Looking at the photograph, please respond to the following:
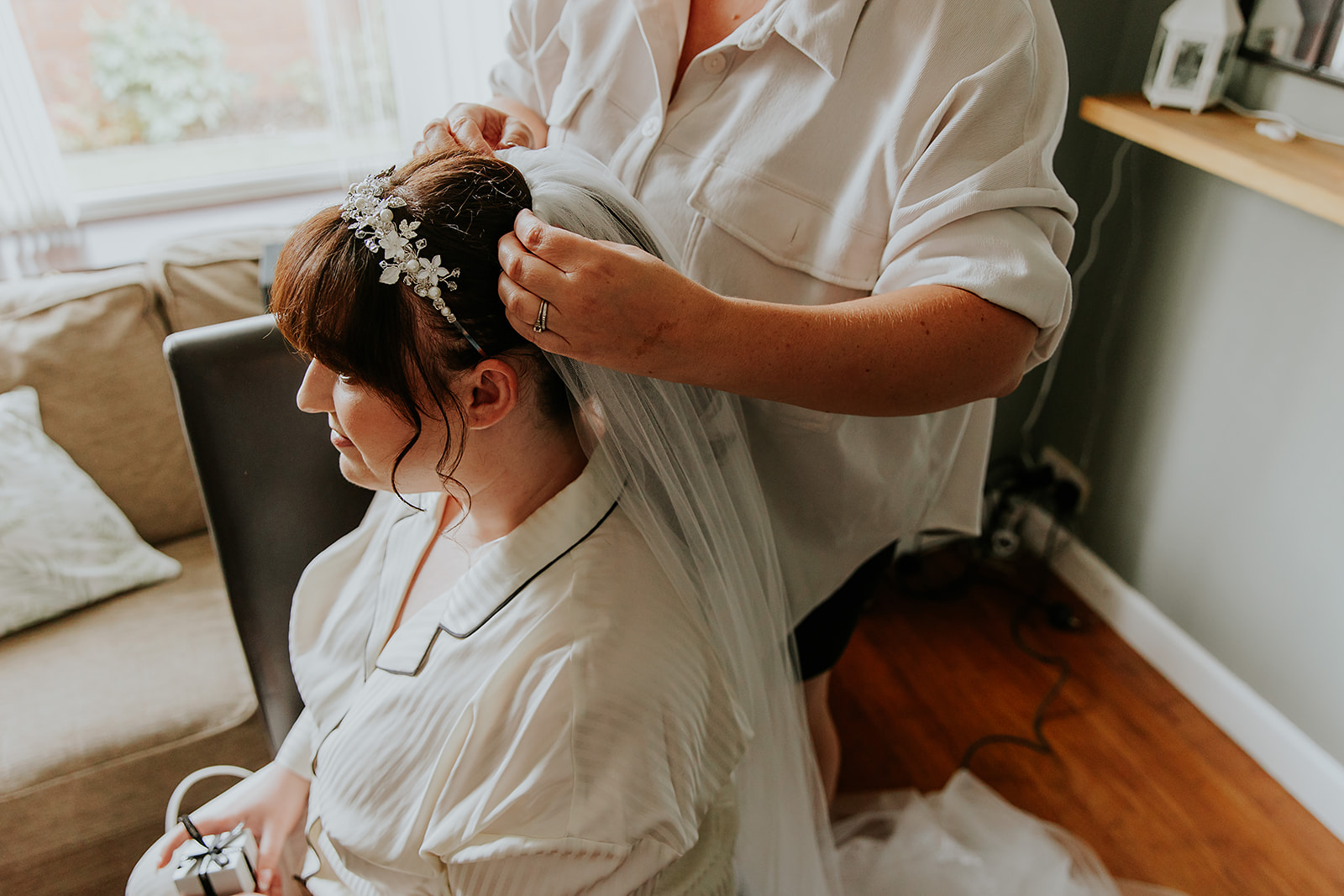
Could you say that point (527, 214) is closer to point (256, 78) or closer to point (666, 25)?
point (666, 25)

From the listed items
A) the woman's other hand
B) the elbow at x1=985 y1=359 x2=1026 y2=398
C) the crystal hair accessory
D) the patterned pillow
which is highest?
the woman's other hand

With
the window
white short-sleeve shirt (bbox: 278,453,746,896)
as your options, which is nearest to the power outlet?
white short-sleeve shirt (bbox: 278,453,746,896)

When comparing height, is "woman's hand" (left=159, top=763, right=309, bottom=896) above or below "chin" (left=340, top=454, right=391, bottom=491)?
below

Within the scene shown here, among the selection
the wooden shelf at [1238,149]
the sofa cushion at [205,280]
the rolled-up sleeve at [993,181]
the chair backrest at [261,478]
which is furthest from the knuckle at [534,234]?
the sofa cushion at [205,280]

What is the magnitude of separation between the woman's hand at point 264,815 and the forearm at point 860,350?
0.79m

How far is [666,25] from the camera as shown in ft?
3.27

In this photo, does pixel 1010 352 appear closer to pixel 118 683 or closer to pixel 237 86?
pixel 118 683

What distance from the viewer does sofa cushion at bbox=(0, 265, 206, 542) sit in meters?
1.73

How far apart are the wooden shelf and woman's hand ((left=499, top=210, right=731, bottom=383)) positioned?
1084mm

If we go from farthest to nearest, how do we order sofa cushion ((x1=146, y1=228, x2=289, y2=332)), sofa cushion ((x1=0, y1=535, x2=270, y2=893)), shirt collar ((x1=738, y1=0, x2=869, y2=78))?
sofa cushion ((x1=146, y1=228, x2=289, y2=332)) → sofa cushion ((x1=0, y1=535, x2=270, y2=893)) → shirt collar ((x1=738, y1=0, x2=869, y2=78))

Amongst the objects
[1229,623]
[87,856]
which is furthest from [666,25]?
[1229,623]

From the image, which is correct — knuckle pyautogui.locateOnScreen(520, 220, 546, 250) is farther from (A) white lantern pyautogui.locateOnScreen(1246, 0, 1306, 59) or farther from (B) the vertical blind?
(B) the vertical blind

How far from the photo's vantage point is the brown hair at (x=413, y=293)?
805 mm

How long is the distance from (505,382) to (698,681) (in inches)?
14.2
